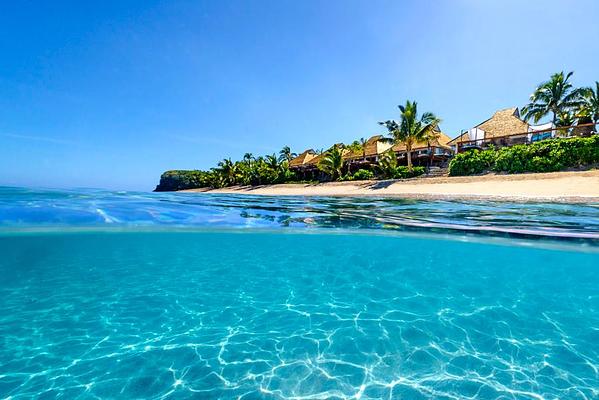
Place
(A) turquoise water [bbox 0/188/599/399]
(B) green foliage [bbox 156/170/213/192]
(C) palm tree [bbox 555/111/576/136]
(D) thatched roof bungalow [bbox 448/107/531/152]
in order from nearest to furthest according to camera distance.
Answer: (A) turquoise water [bbox 0/188/599/399] → (D) thatched roof bungalow [bbox 448/107/531/152] → (C) palm tree [bbox 555/111/576/136] → (B) green foliage [bbox 156/170/213/192]

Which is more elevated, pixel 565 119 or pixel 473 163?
pixel 565 119

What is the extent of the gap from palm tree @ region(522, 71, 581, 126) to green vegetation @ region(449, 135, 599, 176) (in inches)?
720

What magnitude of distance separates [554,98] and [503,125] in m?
6.32

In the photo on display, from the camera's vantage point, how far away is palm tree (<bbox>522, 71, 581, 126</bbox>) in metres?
37.2

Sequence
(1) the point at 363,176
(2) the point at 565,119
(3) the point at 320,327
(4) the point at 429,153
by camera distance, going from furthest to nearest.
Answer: (1) the point at 363,176
(4) the point at 429,153
(2) the point at 565,119
(3) the point at 320,327

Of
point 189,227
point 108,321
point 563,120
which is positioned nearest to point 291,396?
point 108,321

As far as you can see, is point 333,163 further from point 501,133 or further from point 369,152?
point 501,133

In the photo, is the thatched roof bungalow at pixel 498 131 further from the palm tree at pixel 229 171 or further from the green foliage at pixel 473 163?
the palm tree at pixel 229 171

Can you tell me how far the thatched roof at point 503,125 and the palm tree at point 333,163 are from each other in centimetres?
1697

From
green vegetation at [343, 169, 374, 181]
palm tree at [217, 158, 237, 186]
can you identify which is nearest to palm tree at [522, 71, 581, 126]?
green vegetation at [343, 169, 374, 181]

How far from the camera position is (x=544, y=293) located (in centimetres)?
950

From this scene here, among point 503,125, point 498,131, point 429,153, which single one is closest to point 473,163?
point 429,153

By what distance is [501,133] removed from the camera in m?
39.4

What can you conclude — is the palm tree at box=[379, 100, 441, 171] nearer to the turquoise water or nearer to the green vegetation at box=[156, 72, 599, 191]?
the green vegetation at box=[156, 72, 599, 191]
